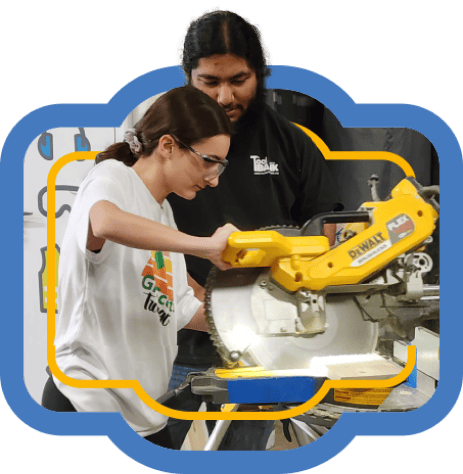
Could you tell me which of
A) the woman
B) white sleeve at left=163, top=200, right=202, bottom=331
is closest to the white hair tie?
the woman

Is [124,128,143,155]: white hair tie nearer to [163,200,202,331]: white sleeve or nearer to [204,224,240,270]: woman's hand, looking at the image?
[163,200,202,331]: white sleeve

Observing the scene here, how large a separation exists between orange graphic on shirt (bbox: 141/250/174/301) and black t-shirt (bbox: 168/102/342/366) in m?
0.08

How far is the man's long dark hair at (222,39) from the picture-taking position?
2.04m

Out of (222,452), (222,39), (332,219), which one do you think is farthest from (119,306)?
(222,39)

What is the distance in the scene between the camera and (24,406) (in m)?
2.12

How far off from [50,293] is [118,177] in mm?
521

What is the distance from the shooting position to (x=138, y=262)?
6.74ft

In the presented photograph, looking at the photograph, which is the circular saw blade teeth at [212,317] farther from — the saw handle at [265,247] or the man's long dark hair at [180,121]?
the man's long dark hair at [180,121]

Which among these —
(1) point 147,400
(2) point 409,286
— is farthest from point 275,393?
(2) point 409,286

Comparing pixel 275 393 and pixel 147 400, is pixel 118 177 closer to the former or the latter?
pixel 147 400

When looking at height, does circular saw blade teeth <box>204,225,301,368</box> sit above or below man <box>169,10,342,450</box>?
below

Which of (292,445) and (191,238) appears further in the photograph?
(292,445)

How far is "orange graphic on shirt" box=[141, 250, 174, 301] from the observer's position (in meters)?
2.07

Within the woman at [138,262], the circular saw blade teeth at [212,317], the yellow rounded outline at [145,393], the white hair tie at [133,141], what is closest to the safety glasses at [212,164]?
the woman at [138,262]
